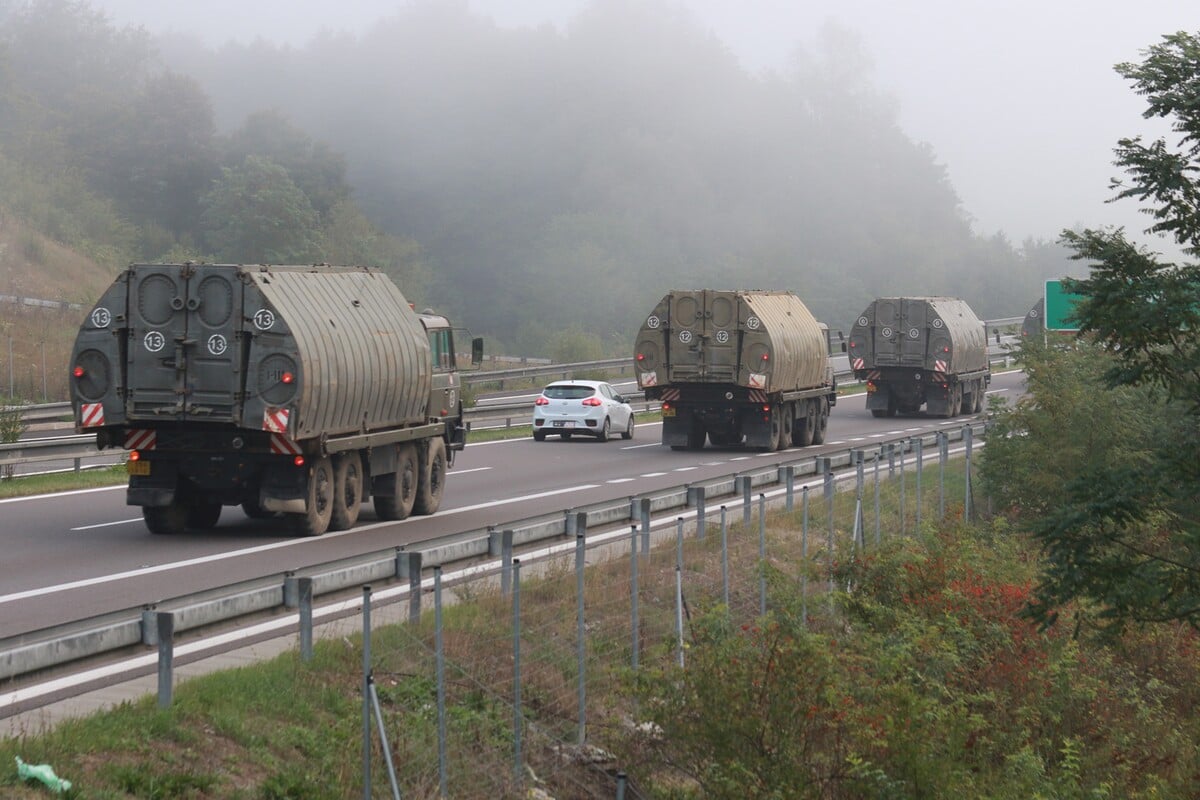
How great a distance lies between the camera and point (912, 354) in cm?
4762

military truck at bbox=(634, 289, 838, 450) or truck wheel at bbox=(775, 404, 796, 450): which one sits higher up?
military truck at bbox=(634, 289, 838, 450)

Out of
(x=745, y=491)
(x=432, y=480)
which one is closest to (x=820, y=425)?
(x=432, y=480)

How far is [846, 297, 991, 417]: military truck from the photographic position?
→ 4741cm

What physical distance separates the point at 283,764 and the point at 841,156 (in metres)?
132

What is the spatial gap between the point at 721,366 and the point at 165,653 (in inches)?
1028

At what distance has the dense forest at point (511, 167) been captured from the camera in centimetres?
9706

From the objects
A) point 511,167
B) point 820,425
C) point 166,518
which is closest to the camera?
point 166,518

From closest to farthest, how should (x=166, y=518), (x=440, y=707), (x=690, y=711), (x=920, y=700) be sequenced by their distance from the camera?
(x=440, y=707) < (x=690, y=711) < (x=920, y=700) < (x=166, y=518)

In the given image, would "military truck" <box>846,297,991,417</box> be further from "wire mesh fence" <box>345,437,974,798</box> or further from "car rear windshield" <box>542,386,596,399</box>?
"wire mesh fence" <box>345,437,974,798</box>

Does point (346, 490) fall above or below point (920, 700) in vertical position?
above

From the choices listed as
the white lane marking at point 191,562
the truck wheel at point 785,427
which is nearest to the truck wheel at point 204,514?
the white lane marking at point 191,562

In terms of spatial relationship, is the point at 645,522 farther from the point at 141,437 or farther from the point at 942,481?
the point at 942,481

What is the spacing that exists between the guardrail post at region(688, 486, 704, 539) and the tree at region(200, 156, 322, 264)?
2753 inches

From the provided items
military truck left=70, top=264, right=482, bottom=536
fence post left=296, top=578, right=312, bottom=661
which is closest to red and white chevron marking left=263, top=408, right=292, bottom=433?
military truck left=70, top=264, right=482, bottom=536
